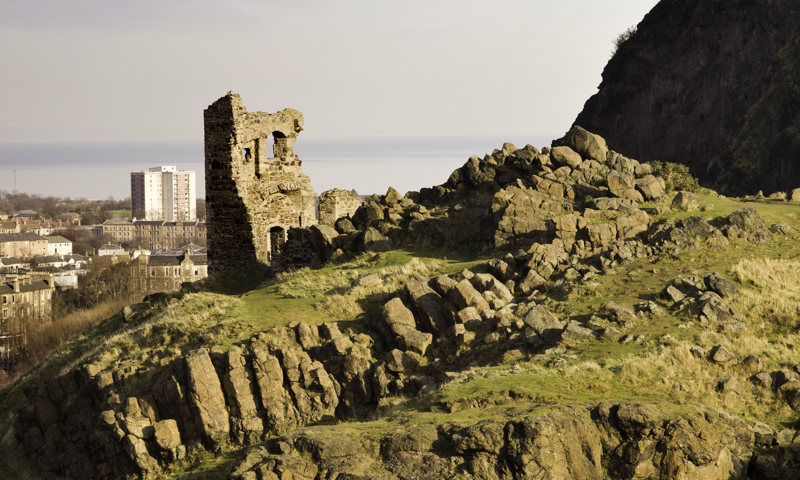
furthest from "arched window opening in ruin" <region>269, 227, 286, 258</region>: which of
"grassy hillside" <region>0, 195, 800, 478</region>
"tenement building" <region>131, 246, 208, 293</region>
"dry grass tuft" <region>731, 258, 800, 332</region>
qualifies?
"tenement building" <region>131, 246, 208, 293</region>

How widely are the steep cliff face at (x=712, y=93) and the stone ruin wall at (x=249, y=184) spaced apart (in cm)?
3222

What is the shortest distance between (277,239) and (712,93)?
4340 centimetres

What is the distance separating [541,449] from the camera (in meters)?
14.4

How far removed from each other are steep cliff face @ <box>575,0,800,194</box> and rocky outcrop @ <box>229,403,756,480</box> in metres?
44.3

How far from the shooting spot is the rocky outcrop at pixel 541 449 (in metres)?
14.4

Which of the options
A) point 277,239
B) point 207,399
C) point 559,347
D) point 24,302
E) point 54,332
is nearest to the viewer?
point 559,347

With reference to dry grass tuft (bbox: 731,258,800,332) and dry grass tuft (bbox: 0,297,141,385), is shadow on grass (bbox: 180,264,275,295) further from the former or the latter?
dry grass tuft (bbox: 0,297,141,385)

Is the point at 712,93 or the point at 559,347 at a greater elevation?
the point at 712,93

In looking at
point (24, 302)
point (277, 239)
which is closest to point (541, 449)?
point (277, 239)

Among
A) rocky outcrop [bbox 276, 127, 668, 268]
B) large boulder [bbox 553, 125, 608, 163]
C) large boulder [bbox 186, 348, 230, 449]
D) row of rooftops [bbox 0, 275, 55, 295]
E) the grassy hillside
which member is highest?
large boulder [bbox 553, 125, 608, 163]

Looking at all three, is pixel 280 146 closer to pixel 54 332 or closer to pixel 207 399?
pixel 207 399

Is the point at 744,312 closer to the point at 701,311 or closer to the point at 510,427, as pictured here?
the point at 701,311

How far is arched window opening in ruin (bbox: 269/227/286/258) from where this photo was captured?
118ft

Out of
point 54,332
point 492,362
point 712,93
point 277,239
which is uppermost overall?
point 712,93
